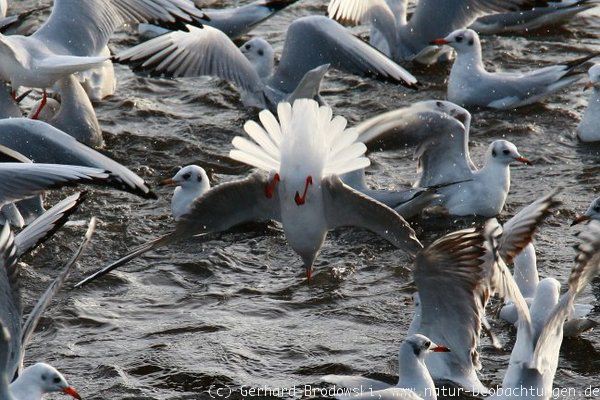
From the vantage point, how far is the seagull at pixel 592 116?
31.9ft

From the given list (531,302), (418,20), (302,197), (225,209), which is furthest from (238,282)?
(418,20)

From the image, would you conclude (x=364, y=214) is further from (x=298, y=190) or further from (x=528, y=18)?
(x=528, y=18)

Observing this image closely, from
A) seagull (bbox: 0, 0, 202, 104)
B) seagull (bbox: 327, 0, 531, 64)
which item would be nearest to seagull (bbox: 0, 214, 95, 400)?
seagull (bbox: 0, 0, 202, 104)

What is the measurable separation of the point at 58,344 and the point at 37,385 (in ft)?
4.18

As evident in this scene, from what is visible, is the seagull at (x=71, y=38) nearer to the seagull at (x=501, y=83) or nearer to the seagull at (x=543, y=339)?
the seagull at (x=501, y=83)

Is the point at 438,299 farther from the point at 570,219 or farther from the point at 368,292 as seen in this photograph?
the point at 570,219

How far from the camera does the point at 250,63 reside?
10.5 m

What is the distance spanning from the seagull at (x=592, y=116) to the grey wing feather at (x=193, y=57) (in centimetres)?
250

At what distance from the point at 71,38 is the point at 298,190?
3168 millimetres

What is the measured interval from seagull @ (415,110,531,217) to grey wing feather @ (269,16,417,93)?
98 centimetres

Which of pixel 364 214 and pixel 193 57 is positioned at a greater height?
pixel 364 214

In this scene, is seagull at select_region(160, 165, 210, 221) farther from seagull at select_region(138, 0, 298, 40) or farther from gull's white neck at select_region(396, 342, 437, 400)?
seagull at select_region(138, 0, 298, 40)

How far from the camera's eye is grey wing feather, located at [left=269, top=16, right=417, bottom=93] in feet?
31.6

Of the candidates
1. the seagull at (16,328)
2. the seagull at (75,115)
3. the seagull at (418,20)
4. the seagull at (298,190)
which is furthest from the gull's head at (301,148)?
the seagull at (418,20)
